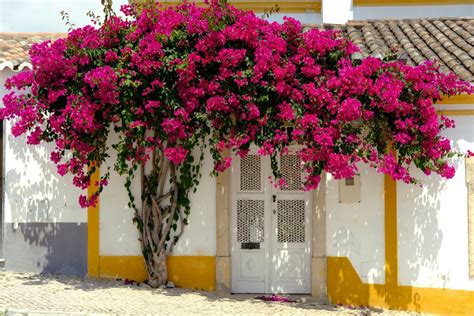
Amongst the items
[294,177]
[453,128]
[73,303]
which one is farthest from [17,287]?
[453,128]

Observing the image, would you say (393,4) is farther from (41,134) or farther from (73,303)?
(73,303)

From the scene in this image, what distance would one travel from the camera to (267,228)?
10.4 m

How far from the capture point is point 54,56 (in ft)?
30.0

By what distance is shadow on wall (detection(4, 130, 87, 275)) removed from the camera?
10266mm

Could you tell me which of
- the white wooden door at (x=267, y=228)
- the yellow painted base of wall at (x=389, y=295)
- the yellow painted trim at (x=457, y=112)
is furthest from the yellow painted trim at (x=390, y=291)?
the yellow painted trim at (x=457, y=112)

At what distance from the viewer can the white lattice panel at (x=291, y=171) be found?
10.4 metres

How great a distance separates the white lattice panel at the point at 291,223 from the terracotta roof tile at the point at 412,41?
2.63 m

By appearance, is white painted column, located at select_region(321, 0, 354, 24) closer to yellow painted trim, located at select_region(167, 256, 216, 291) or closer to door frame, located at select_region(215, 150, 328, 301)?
door frame, located at select_region(215, 150, 328, 301)

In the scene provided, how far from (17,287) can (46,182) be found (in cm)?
174

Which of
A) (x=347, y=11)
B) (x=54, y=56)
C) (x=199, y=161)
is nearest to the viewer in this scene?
(x=54, y=56)

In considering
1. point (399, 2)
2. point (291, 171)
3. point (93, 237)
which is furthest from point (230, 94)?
point (399, 2)

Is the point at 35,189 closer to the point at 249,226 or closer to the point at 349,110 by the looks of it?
the point at 249,226

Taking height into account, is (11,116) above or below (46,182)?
above

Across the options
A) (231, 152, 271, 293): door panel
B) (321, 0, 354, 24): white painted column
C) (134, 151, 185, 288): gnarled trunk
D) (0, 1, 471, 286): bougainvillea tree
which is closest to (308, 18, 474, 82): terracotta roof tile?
(0, 1, 471, 286): bougainvillea tree
